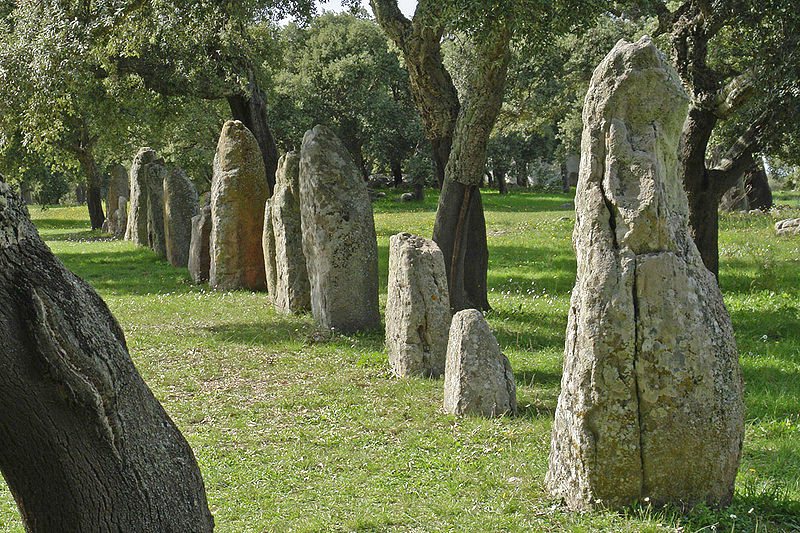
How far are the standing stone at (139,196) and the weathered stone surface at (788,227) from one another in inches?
735

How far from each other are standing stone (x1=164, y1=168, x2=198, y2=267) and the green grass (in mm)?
5285

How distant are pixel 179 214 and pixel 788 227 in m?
15.5

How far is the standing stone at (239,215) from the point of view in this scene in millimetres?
20188

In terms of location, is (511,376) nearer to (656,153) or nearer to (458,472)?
(458,472)

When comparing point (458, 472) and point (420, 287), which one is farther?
point (420, 287)

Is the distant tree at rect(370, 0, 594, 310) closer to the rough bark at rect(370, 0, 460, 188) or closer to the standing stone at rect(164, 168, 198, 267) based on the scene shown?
the rough bark at rect(370, 0, 460, 188)

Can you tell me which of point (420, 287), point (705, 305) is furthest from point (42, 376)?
point (420, 287)

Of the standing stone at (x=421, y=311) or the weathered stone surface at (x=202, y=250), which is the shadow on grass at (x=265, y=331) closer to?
the standing stone at (x=421, y=311)

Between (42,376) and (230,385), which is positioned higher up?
(42,376)

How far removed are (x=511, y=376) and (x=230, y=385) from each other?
3.88m

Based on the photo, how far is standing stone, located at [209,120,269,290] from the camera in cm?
2019

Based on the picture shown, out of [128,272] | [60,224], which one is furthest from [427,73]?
[60,224]

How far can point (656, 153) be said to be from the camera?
671 cm

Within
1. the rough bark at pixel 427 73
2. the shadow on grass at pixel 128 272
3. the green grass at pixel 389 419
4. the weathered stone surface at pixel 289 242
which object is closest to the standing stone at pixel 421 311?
the green grass at pixel 389 419
